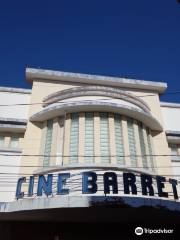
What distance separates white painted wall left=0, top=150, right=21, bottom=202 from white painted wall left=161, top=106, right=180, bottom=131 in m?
10.3

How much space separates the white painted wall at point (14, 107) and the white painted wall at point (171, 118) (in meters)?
9.50

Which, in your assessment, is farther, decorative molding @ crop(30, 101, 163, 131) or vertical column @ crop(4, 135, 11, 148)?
vertical column @ crop(4, 135, 11, 148)

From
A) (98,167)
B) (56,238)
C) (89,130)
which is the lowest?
(56,238)

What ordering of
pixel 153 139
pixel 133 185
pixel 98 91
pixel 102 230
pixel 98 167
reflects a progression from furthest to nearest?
pixel 153 139 < pixel 98 91 < pixel 102 230 < pixel 98 167 < pixel 133 185

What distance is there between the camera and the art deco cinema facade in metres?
12.5

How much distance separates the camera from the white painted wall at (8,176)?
14852 mm

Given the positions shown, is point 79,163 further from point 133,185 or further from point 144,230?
point 144,230

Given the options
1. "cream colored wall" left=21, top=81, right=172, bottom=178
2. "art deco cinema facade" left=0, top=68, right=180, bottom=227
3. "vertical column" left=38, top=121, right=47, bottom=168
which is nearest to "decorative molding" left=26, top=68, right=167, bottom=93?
"art deco cinema facade" left=0, top=68, right=180, bottom=227

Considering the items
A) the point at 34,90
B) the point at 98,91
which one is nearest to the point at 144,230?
the point at 98,91

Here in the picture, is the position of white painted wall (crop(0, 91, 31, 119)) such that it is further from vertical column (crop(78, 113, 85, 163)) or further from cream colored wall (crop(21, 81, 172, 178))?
vertical column (crop(78, 113, 85, 163))

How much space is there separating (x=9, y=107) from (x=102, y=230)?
9.60 metres

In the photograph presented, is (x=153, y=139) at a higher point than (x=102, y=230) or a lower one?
higher

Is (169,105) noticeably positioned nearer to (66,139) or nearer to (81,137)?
(81,137)

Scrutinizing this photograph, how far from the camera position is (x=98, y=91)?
56.4ft
